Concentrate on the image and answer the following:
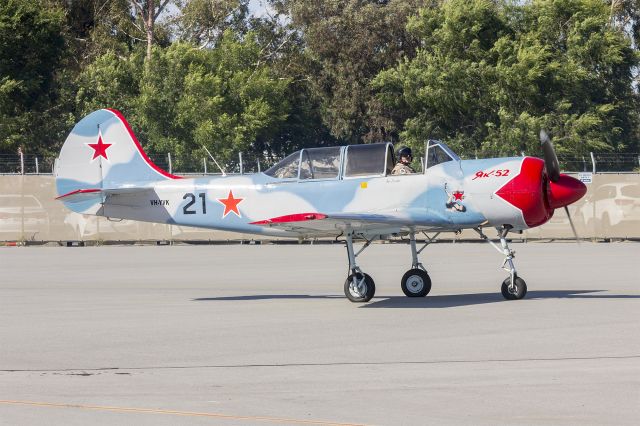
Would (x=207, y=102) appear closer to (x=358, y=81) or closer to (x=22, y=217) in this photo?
(x=358, y=81)

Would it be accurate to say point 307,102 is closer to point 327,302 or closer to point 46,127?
point 46,127

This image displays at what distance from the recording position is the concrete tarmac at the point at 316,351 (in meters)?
7.80

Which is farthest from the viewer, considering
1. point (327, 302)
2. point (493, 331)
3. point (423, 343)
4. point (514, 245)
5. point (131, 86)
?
point (131, 86)

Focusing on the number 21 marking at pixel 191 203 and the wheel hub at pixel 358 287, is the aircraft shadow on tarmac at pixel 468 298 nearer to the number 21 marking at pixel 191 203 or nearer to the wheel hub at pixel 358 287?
the wheel hub at pixel 358 287

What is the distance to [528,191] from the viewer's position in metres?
15.0

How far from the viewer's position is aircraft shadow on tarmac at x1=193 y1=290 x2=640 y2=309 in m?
15.3

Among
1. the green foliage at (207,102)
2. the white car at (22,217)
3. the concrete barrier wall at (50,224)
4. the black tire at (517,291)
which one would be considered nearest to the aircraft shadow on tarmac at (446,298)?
the black tire at (517,291)

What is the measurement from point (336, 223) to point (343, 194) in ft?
3.16

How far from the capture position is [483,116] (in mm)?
56094

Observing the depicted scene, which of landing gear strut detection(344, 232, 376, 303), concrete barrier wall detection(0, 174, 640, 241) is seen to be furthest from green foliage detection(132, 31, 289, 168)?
landing gear strut detection(344, 232, 376, 303)

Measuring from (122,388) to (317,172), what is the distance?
26.0 feet

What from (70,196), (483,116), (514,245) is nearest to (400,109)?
(483,116)

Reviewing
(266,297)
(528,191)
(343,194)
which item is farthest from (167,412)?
(266,297)

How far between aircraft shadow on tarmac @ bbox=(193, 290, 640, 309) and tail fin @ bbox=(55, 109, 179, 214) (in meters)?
2.36
